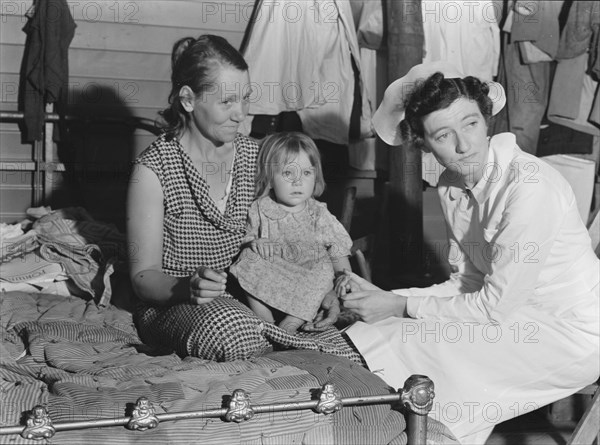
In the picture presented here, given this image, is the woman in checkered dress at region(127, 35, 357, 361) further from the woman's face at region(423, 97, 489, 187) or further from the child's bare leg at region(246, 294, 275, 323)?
the woman's face at region(423, 97, 489, 187)

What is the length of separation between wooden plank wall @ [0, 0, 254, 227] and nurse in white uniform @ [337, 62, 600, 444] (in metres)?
2.72

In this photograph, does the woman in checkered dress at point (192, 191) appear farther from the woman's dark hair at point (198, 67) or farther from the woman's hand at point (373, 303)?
the woman's hand at point (373, 303)

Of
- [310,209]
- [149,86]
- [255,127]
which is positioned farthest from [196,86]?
[149,86]

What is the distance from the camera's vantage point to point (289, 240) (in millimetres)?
3119

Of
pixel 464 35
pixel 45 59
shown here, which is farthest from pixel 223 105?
pixel 464 35

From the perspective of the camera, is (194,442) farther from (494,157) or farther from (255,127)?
(255,127)

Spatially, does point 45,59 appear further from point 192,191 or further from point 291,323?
point 291,323

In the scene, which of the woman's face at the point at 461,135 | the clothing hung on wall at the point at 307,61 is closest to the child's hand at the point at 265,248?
the woman's face at the point at 461,135

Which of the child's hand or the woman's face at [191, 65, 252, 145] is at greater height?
the woman's face at [191, 65, 252, 145]

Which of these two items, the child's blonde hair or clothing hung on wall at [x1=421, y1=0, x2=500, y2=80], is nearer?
the child's blonde hair

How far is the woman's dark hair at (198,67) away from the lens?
9.56 feet

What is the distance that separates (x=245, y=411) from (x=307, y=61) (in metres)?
3.27

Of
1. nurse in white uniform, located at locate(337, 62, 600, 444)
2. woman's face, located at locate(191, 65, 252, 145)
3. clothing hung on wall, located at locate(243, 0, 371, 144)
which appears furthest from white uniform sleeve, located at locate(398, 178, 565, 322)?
clothing hung on wall, located at locate(243, 0, 371, 144)

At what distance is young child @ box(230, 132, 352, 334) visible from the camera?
2863mm
